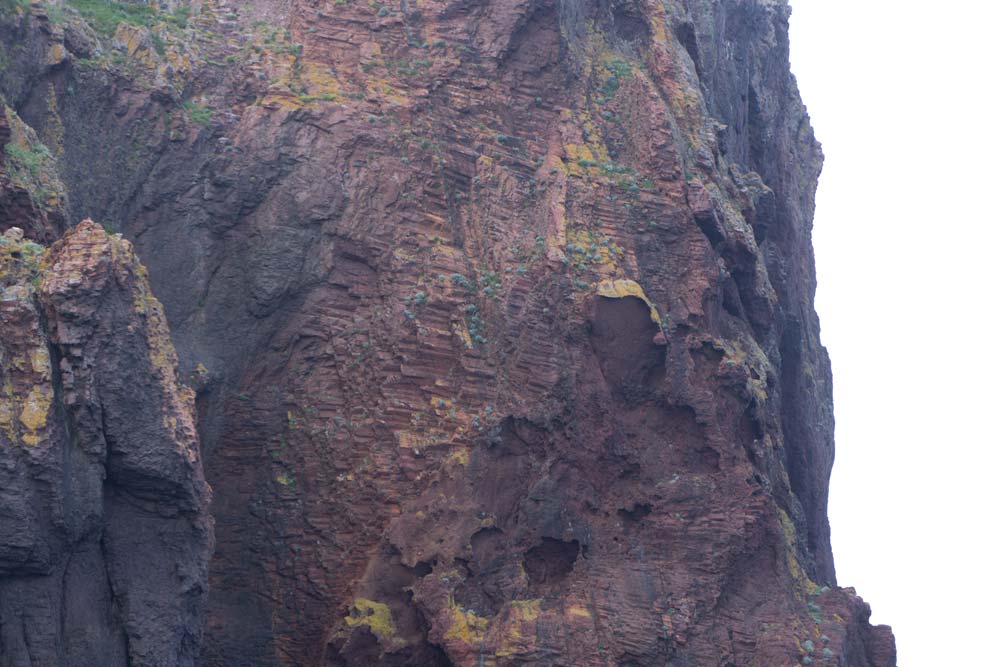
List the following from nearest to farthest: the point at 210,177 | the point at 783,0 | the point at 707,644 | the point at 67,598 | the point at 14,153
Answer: the point at 67,598
the point at 14,153
the point at 707,644
the point at 210,177
the point at 783,0

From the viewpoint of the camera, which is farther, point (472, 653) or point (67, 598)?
point (472, 653)

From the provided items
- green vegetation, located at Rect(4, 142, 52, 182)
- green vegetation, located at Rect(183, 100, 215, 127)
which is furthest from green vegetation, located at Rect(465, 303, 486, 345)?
green vegetation, located at Rect(4, 142, 52, 182)

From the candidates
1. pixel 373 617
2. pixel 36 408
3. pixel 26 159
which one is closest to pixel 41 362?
pixel 36 408

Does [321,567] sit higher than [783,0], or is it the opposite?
[783,0]

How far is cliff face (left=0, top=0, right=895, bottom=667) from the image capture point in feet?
81.6

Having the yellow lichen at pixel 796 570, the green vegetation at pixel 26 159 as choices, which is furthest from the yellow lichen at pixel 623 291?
the green vegetation at pixel 26 159

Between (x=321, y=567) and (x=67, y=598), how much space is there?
5.72 m

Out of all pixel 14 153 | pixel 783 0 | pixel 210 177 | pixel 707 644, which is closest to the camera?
pixel 14 153

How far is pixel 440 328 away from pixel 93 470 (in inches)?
293

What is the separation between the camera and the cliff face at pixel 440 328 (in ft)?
81.6

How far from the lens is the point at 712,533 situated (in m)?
25.7

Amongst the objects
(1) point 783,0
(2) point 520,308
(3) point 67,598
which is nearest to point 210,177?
(2) point 520,308

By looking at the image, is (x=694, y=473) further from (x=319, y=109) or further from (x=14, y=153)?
(x=14, y=153)

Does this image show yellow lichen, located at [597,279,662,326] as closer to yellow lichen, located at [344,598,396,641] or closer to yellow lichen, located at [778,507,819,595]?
yellow lichen, located at [778,507,819,595]
